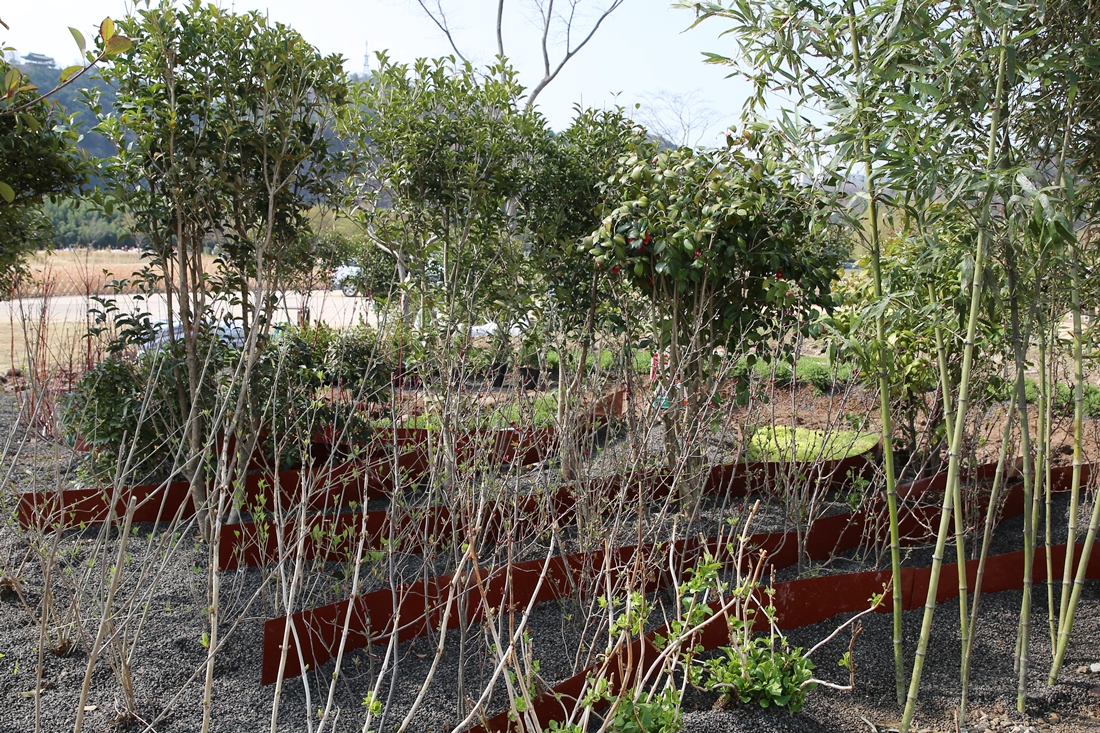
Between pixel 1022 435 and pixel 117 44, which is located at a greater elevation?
pixel 117 44

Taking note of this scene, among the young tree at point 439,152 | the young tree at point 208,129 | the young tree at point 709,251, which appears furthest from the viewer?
the young tree at point 439,152

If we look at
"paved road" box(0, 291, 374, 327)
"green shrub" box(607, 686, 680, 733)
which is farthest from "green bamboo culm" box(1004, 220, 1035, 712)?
"paved road" box(0, 291, 374, 327)

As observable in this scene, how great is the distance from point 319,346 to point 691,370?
10.3ft

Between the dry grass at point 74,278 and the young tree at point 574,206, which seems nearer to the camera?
the dry grass at point 74,278

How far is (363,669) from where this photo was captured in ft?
9.06

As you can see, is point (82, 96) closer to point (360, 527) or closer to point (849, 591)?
point (360, 527)

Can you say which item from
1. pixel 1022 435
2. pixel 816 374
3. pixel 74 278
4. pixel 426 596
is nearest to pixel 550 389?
pixel 426 596

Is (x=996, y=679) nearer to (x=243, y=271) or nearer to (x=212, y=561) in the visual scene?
(x=212, y=561)

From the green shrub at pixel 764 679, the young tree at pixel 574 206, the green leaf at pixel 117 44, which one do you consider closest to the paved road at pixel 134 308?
the young tree at pixel 574 206

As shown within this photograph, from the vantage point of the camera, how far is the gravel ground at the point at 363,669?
243 centimetres

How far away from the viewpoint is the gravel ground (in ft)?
7.96

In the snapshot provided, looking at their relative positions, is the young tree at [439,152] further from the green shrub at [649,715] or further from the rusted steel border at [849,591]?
the green shrub at [649,715]

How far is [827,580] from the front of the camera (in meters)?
3.05

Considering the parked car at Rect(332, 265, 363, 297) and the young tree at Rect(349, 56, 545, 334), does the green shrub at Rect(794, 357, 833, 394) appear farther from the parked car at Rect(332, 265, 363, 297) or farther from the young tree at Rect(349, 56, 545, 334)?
the parked car at Rect(332, 265, 363, 297)
